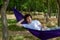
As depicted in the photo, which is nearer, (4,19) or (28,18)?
(28,18)

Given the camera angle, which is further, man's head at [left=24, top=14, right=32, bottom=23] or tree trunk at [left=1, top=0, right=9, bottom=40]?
tree trunk at [left=1, top=0, right=9, bottom=40]

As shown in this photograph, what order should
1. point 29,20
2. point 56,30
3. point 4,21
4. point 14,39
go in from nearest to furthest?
point 56,30 < point 29,20 < point 4,21 < point 14,39

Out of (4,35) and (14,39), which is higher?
(4,35)

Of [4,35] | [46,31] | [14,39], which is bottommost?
[14,39]

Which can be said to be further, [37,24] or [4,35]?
[4,35]

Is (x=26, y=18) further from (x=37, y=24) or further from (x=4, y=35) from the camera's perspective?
(x=4, y=35)

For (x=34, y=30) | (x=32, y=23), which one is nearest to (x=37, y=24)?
(x=32, y=23)

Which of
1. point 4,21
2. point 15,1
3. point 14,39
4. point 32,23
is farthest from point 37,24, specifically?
point 15,1

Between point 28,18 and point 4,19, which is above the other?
point 28,18

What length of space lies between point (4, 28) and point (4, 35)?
198 mm

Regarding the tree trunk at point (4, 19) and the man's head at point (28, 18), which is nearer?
the man's head at point (28, 18)

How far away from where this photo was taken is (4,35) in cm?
584

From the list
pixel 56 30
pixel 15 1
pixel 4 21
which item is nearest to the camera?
pixel 56 30

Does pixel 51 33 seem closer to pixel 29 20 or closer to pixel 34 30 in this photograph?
pixel 34 30
